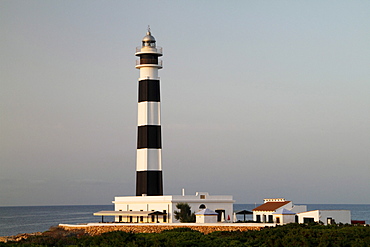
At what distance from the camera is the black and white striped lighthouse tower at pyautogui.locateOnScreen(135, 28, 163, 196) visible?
2044 inches

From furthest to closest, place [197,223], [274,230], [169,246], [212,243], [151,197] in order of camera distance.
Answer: [151,197] < [197,223] < [274,230] < [212,243] < [169,246]

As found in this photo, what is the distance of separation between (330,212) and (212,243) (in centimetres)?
1974

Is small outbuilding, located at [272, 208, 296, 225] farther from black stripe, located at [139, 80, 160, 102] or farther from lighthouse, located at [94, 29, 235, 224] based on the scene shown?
black stripe, located at [139, 80, 160, 102]

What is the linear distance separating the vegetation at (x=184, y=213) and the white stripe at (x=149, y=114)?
7384 mm

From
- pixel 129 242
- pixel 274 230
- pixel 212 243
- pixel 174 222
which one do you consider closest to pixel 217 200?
pixel 174 222

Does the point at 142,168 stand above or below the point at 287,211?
above

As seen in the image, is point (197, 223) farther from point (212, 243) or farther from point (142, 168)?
point (212, 243)

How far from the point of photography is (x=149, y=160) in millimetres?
51906

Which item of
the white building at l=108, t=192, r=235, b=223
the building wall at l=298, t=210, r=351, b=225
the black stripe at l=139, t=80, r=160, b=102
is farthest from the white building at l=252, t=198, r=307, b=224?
the black stripe at l=139, t=80, r=160, b=102

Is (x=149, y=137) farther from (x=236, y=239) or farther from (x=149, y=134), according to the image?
(x=236, y=239)

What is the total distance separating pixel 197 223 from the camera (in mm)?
46750

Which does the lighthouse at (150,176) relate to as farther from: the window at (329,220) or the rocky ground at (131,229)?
the window at (329,220)

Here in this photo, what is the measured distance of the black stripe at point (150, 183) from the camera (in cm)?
5178

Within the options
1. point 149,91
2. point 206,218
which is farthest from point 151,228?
point 149,91
